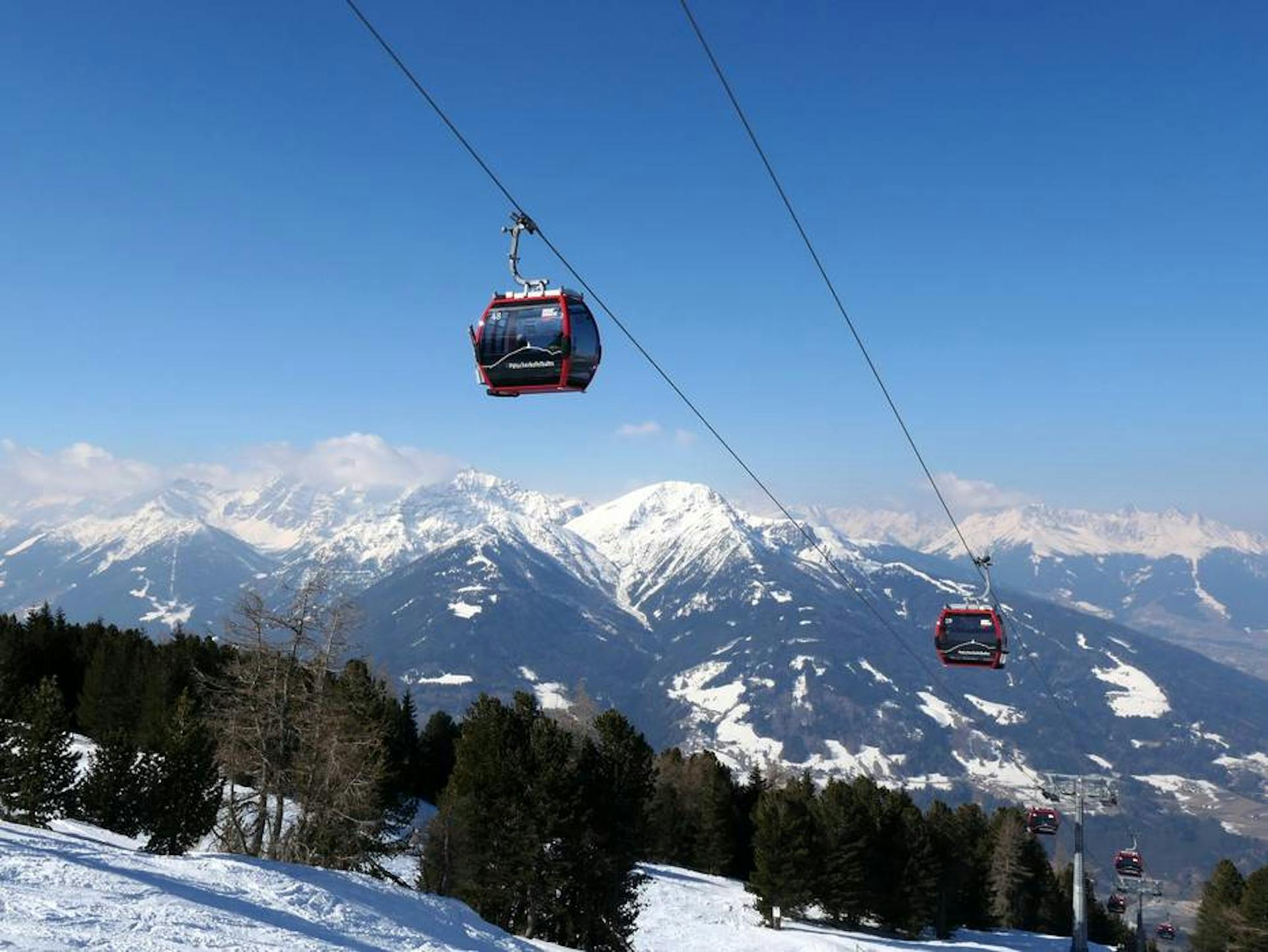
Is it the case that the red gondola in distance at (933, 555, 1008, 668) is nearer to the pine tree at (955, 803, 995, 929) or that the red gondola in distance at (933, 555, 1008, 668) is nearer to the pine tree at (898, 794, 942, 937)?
the pine tree at (898, 794, 942, 937)

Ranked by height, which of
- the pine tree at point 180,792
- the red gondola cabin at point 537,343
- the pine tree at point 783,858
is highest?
the red gondola cabin at point 537,343

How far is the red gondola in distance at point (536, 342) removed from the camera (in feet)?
55.0

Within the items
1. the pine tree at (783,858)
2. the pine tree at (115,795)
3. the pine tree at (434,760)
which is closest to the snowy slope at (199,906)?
the pine tree at (115,795)

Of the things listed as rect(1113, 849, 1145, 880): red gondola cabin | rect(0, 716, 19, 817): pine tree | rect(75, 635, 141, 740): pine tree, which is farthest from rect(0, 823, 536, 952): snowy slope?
rect(1113, 849, 1145, 880): red gondola cabin

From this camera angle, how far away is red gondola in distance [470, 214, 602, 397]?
16.8 m

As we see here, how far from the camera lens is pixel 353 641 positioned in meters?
46.5

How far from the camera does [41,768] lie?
110 feet

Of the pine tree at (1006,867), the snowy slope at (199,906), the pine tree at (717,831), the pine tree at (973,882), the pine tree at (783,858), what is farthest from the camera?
the pine tree at (1006,867)

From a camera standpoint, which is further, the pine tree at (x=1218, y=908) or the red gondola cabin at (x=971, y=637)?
the pine tree at (x=1218, y=908)

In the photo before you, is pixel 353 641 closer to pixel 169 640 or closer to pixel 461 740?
pixel 461 740

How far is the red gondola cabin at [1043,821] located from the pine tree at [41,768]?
60816mm

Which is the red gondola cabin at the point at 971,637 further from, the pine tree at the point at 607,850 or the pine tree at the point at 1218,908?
the pine tree at the point at 1218,908

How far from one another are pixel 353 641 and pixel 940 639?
29816 millimetres

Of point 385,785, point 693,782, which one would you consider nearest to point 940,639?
point 385,785
